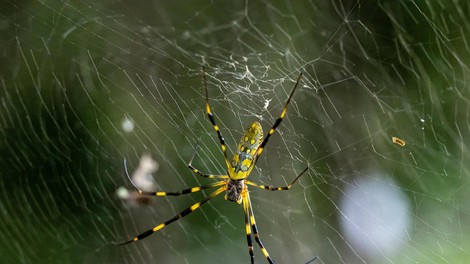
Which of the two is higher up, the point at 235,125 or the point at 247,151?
the point at 235,125

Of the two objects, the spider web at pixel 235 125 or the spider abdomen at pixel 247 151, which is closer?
the spider abdomen at pixel 247 151

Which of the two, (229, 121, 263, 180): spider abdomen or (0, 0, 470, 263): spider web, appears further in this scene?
(0, 0, 470, 263): spider web

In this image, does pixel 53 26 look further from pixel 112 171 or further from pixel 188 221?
pixel 188 221

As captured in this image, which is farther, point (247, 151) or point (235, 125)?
point (235, 125)
